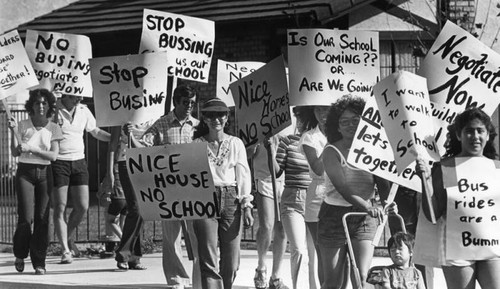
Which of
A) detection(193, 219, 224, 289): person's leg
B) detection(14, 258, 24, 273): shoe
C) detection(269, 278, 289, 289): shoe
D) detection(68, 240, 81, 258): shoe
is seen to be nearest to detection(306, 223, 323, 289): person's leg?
detection(269, 278, 289, 289): shoe

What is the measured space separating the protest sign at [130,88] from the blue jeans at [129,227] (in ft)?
2.70

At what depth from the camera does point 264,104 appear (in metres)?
11.4

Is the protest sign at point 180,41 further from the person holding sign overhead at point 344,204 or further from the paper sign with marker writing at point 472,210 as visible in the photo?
the paper sign with marker writing at point 472,210

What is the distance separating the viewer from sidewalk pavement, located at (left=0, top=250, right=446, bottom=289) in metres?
12.0

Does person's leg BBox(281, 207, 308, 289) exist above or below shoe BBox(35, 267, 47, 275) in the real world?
above

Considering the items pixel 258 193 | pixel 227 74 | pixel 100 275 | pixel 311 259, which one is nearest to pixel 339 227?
pixel 311 259

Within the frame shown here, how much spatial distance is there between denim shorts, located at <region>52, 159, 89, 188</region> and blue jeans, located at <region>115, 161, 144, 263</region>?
0.89m

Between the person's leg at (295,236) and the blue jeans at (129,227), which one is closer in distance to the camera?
the person's leg at (295,236)

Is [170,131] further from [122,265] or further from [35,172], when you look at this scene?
[122,265]

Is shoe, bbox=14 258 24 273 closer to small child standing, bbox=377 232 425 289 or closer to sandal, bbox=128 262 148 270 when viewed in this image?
sandal, bbox=128 262 148 270

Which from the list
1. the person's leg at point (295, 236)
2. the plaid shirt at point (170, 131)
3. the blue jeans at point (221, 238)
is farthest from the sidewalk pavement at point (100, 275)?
the blue jeans at point (221, 238)

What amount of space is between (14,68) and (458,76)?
6126mm

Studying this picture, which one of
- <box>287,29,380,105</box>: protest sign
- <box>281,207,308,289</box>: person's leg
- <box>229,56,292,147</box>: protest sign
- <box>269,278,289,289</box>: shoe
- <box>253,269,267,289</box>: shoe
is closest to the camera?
<box>281,207,308,289</box>: person's leg

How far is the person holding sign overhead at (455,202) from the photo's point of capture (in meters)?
8.21
